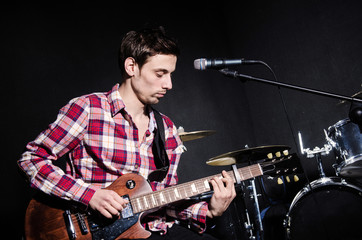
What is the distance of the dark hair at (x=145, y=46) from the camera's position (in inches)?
80.9

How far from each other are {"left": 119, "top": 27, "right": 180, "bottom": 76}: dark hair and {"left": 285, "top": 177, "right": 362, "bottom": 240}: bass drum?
1.68 m

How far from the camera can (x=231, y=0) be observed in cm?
493

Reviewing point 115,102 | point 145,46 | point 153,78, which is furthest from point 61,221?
point 145,46

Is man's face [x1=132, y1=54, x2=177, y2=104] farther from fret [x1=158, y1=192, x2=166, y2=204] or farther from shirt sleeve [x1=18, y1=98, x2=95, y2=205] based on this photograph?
fret [x1=158, y1=192, x2=166, y2=204]

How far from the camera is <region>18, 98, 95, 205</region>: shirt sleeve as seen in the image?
1.61 meters

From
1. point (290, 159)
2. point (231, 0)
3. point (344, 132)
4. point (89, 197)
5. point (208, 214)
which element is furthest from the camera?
point (231, 0)

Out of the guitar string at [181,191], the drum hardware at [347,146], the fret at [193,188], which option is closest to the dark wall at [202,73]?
the drum hardware at [347,146]

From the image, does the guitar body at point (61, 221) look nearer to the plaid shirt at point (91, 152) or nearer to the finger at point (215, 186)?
the plaid shirt at point (91, 152)

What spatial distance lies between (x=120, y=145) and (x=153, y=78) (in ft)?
1.78

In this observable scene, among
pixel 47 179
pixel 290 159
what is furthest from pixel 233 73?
pixel 47 179

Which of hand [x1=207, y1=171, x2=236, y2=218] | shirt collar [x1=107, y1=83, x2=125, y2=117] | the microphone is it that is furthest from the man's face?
hand [x1=207, y1=171, x2=236, y2=218]

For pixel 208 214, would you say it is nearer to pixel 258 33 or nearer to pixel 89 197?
pixel 89 197

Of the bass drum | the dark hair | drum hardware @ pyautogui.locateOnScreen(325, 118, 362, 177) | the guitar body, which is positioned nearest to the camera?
the guitar body

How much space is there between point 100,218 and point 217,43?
→ 3771 mm
